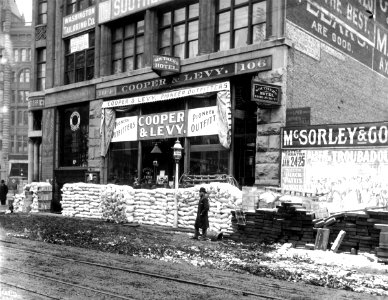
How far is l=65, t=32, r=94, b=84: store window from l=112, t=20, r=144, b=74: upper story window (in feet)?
5.87

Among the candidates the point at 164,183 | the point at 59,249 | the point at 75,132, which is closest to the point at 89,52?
the point at 75,132

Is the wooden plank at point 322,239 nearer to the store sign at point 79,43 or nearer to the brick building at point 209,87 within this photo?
the brick building at point 209,87

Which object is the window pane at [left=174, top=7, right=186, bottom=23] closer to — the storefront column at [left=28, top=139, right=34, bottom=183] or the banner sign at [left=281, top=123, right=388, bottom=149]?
the banner sign at [left=281, top=123, right=388, bottom=149]

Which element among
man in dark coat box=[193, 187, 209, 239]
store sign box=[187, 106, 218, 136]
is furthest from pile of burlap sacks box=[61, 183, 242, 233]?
store sign box=[187, 106, 218, 136]

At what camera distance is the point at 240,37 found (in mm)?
21844

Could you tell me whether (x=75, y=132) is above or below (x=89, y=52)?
below

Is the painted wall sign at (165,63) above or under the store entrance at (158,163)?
above

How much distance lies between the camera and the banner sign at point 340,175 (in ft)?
55.7

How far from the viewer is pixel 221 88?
21781 mm

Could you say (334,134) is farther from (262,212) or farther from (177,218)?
(177,218)

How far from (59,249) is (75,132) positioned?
18.3m

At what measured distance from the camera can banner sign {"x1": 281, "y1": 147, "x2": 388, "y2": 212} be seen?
1697 centimetres

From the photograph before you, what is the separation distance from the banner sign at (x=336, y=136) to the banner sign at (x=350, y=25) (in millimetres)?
4971

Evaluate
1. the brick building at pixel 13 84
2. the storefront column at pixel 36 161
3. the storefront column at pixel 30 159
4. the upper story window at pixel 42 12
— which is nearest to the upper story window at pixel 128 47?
the brick building at pixel 13 84
